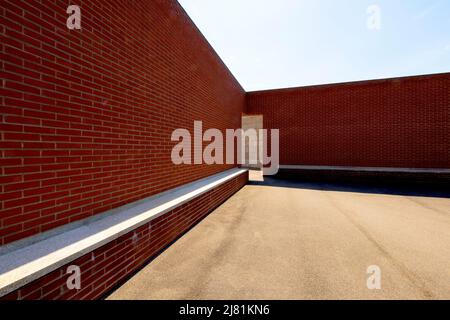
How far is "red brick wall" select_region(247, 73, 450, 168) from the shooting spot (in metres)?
9.16

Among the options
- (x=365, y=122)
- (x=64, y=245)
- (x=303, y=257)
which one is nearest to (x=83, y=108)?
(x=64, y=245)

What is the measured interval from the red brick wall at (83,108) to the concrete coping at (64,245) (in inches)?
4.3

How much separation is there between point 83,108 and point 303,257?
337 cm

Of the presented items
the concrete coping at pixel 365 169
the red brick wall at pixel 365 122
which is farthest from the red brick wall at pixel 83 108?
the red brick wall at pixel 365 122

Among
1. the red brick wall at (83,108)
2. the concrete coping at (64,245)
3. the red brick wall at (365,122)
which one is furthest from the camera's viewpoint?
the red brick wall at (365,122)

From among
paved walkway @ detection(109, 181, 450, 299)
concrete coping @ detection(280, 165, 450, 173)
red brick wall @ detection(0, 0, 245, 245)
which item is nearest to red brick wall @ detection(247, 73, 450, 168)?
concrete coping @ detection(280, 165, 450, 173)

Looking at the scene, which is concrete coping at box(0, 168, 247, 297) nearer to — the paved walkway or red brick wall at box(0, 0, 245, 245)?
red brick wall at box(0, 0, 245, 245)

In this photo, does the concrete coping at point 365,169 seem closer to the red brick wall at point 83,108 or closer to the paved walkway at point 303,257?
the paved walkway at point 303,257

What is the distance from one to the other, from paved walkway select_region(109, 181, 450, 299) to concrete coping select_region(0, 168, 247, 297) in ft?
2.03

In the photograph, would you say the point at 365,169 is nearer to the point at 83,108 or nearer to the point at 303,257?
the point at 303,257

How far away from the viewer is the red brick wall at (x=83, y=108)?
171 centimetres

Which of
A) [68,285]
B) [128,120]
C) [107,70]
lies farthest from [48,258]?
[107,70]

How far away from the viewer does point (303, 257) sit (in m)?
2.95

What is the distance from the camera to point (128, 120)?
3014mm
